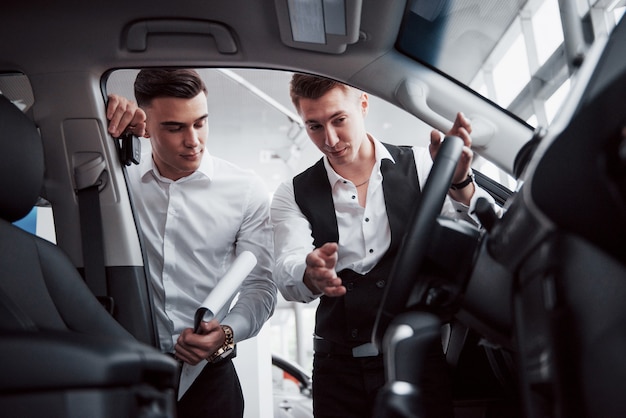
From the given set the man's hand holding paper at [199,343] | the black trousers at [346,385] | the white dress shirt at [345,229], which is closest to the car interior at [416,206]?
the man's hand holding paper at [199,343]

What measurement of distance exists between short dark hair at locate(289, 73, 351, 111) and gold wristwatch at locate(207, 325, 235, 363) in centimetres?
67

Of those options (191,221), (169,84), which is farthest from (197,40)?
(191,221)

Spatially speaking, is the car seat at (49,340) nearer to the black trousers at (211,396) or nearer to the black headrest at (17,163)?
the black headrest at (17,163)

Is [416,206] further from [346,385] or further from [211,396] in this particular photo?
[211,396]

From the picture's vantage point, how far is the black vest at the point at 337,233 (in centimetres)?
160

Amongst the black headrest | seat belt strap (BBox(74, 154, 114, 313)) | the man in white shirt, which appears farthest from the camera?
the man in white shirt

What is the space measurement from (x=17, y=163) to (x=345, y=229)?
2.77 ft

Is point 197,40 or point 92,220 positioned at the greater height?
point 197,40

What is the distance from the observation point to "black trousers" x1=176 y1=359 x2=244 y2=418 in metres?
1.82

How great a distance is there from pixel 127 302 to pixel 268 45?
770 millimetres

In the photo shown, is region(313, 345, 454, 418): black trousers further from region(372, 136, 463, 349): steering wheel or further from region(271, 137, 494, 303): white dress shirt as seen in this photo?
region(372, 136, 463, 349): steering wheel

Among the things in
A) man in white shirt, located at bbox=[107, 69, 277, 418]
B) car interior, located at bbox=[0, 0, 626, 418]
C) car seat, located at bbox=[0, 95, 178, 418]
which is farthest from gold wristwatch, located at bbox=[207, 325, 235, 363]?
car seat, located at bbox=[0, 95, 178, 418]

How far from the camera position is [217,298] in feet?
5.36

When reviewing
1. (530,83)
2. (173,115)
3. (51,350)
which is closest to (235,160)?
(173,115)
